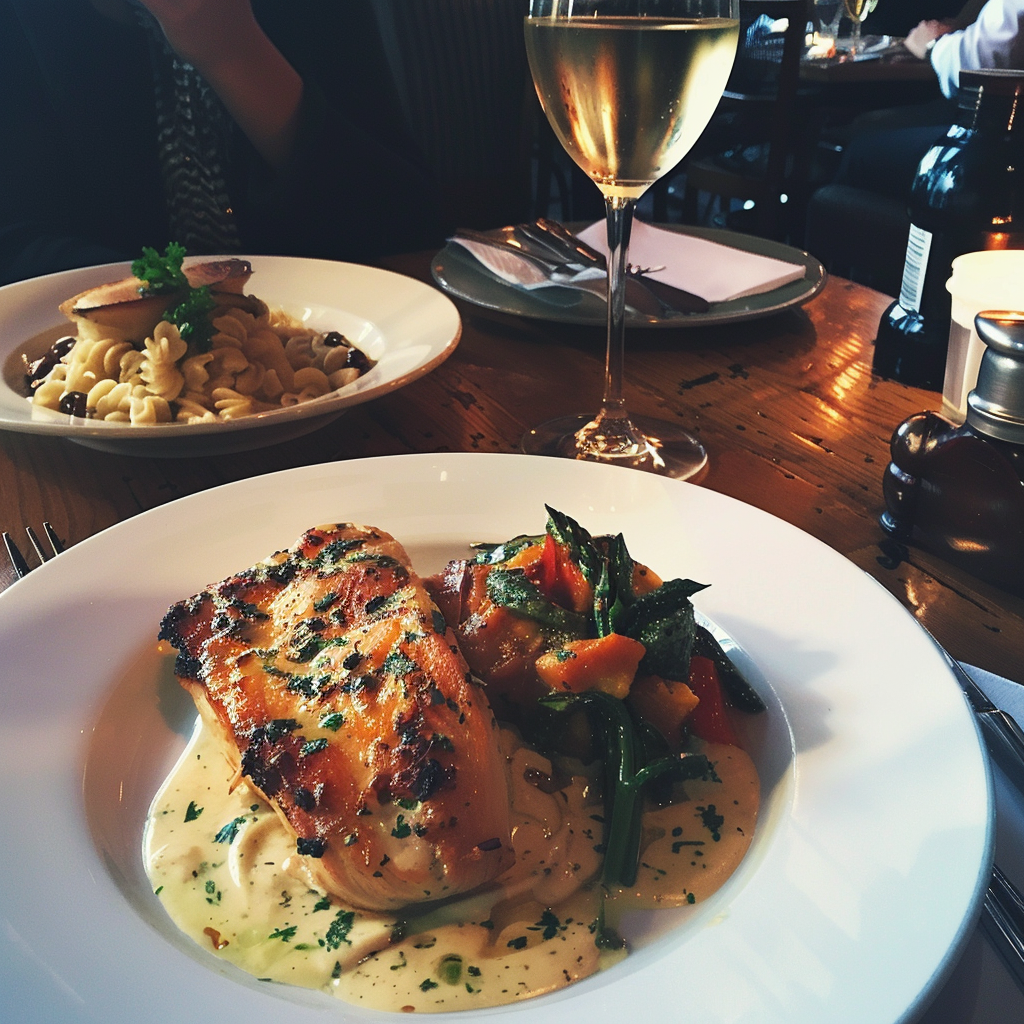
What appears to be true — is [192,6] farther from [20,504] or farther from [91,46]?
[20,504]

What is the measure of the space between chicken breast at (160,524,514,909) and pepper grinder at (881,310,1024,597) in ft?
2.31

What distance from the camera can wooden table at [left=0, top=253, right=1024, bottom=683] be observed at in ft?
3.94

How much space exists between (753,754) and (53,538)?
40.1 inches

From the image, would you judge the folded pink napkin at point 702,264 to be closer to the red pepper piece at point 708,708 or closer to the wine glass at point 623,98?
the wine glass at point 623,98

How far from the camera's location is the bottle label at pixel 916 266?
5.44 feet

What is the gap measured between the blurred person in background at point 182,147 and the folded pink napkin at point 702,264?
3.51 ft

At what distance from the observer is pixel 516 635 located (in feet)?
3.31

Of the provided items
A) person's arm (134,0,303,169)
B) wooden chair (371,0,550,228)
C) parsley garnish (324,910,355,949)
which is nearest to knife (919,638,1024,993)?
parsley garnish (324,910,355,949)

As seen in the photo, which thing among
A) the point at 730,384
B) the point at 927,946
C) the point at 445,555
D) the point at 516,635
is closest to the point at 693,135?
the point at 730,384

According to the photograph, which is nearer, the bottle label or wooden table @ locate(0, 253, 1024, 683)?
wooden table @ locate(0, 253, 1024, 683)

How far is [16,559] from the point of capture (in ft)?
3.94

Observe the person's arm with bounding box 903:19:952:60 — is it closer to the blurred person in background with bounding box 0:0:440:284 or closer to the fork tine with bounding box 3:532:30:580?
the blurred person in background with bounding box 0:0:440:284

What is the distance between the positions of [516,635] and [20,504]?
0.87 metres

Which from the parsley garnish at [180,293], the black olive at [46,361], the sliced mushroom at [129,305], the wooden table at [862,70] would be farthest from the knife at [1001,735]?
the wooden table at [862,70]
